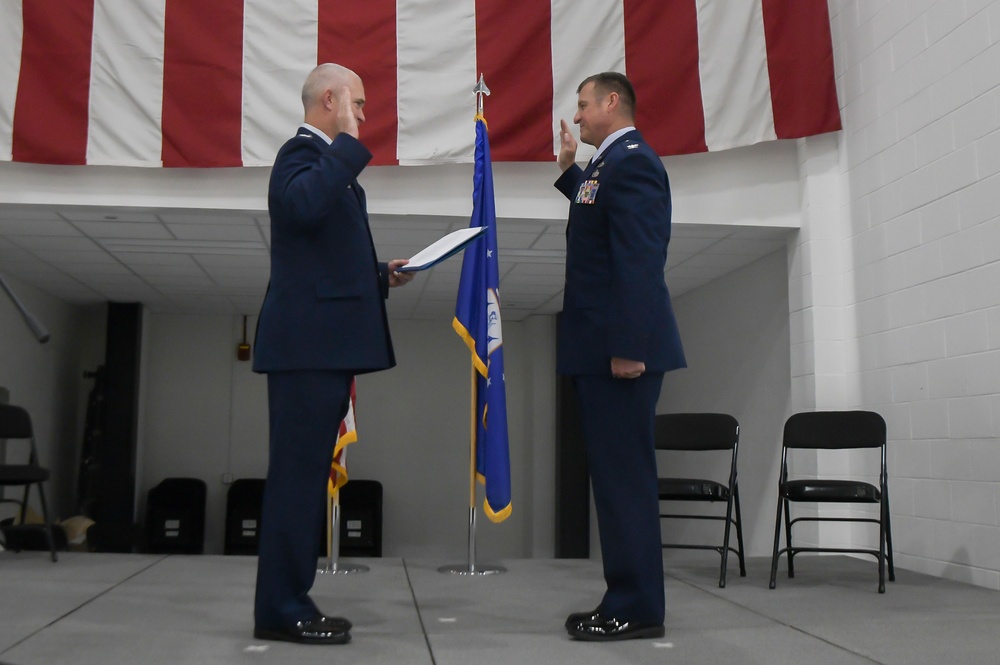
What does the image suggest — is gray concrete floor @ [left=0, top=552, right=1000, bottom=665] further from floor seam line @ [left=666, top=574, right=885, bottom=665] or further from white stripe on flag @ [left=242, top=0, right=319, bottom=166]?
white stripe on flag @ [left=242, top=0, right=319, bottom=166]

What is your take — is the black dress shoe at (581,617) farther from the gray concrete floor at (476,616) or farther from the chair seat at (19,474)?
the chair seat at (19,474)

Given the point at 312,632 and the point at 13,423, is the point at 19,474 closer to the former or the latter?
the point at 13,423

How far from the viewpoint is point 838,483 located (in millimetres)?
3514

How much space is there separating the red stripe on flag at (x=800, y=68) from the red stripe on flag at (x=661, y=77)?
0.40 meters

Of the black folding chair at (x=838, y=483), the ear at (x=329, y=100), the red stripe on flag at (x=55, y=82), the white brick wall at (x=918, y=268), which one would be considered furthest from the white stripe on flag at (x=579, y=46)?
the ear at (x=329, y=100)

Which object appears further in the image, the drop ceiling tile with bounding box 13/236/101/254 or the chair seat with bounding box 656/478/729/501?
the drop ceiling tile with bounding box 13/236/101/254

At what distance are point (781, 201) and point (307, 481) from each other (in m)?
3.54

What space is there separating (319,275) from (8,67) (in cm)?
326

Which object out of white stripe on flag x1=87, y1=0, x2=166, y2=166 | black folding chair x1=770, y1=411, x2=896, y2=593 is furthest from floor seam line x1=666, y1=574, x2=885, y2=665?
white stripe on flag x1=87, y1=0, x2=166, y2=166

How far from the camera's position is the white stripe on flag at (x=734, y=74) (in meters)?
4.56

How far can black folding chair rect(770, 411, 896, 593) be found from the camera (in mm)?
3457

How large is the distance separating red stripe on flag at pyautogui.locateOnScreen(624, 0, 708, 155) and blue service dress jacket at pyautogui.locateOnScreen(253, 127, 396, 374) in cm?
279

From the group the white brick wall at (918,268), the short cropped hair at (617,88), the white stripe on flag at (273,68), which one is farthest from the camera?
the white stripe on flag at (273,68)

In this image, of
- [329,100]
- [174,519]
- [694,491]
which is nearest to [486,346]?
[694,491]
